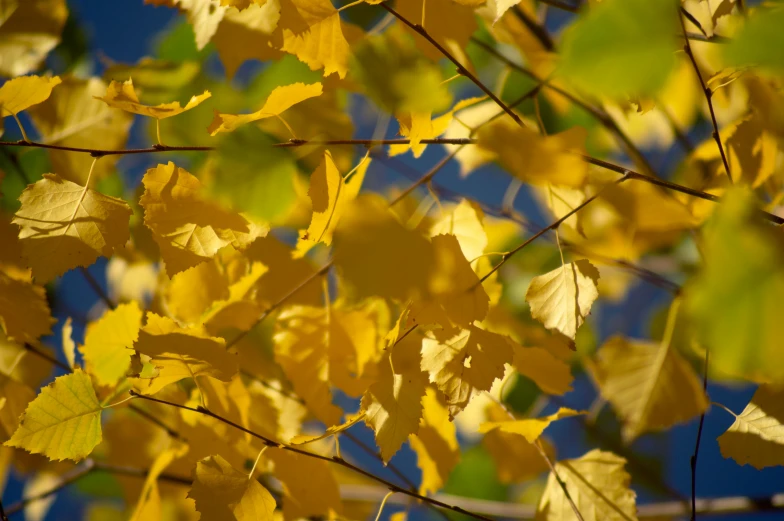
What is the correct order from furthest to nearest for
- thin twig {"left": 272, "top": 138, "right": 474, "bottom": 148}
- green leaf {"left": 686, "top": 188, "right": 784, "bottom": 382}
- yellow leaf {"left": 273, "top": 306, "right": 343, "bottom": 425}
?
yellow leaf {"left": 273, "top": 306, "right": 343, "bottom": 425}
thin twig {"left": 272, "top": 138, "right": 474, "bottom": 148}
green leaf {"left": 686, "top": 188, "right": 784, "bottom": 382}

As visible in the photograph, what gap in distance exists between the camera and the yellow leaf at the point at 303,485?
1.23ft

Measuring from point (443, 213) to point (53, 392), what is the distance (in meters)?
0.27

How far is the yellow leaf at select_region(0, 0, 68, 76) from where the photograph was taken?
0.44 meters

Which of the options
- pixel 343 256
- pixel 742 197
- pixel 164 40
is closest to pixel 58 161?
pixel 164 40

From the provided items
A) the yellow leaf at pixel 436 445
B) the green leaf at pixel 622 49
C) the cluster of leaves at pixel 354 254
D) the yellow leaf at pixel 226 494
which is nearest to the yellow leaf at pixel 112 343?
the cluster of leaves at pixel 354 254

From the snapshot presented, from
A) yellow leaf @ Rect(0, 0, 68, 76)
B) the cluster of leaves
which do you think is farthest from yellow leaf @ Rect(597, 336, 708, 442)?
yellow leaf @ Rect(0, 0, 68, 76)

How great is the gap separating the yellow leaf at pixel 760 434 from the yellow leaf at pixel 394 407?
7.4 inches

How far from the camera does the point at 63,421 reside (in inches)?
13.1

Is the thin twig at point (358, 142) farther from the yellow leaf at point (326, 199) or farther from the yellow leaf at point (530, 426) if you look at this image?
the yellow leaf at point (530, 426)

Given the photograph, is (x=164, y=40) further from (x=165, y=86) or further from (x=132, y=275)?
(x=132, y=275)

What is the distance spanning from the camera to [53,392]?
0.33m

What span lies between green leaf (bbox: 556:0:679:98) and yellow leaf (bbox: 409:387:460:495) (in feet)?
0.94

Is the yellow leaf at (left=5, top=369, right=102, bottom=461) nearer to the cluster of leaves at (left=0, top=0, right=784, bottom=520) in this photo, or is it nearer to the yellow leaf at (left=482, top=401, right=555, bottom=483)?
the cluster of leaves at (left=0, top=0, right=784, bottom=520)

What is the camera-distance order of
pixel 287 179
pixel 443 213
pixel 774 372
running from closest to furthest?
1. pixel 774 372
2. pixel 287 179
3. pixel 443 213
